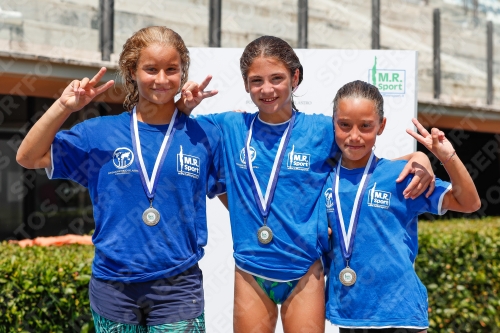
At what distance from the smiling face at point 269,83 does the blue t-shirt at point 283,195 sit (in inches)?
4.8

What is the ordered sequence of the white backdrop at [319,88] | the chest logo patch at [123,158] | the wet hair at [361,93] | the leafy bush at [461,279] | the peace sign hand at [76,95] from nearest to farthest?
1. the peace sign hand at [76,95]
2. the chest logo patch at [123,158]
3. the wet hair at [361,93]
4. the white backdrop at [319,88]
5. the leafy bush at [461,279]

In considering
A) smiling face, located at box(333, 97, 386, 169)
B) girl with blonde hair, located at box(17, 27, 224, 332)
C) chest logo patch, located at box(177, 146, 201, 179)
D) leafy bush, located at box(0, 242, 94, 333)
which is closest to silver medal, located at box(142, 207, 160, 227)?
girl with blonde hair, located at box(17, 27, 224, 332)

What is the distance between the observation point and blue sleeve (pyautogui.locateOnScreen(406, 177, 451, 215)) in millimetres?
2832

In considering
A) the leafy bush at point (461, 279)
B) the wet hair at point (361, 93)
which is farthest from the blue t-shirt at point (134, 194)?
the leafy bush at point (461, 279)

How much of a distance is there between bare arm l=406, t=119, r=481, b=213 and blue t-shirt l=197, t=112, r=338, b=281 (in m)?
0.46

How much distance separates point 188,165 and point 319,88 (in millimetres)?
1479

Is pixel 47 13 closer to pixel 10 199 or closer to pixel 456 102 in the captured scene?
pixel 10 199

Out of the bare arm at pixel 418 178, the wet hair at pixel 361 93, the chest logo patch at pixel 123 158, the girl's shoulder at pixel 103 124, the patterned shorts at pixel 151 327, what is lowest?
the patterned shorts at pixel 151 327

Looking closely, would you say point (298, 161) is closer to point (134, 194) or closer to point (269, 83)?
point (269, 83)

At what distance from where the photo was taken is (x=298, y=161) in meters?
2.91

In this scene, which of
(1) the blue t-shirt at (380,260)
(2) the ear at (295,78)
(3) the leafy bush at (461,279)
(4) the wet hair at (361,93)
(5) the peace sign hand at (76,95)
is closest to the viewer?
(5) the peace sign hand at (76,95)

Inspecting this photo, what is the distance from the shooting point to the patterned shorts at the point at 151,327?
258 centimetres

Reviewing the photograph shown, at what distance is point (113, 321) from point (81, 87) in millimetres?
947

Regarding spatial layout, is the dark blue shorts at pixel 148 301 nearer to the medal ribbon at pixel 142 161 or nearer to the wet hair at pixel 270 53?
the medal ribbon at pixel 142 161
